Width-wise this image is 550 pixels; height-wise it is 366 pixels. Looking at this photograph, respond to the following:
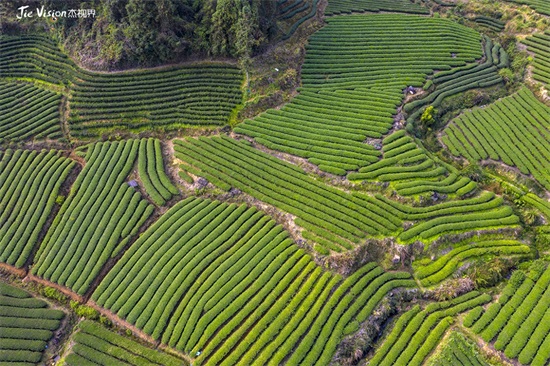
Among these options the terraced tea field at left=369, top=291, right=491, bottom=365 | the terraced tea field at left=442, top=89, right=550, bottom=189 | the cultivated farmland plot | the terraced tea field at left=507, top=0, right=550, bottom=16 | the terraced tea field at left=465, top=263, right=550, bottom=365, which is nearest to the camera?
the terraced tea field at left=465, top=263, right=550, bottom=365

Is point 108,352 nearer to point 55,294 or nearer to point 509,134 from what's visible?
point 55,294

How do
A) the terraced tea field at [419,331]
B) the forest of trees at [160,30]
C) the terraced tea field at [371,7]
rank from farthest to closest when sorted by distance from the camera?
the terraced tea field at [371,7] < the forest of trees at [160,30] < the terraced tea field at [419,331]

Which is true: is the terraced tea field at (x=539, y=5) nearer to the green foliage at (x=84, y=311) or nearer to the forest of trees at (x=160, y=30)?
A: the forest of trees at (x=160, y=30)

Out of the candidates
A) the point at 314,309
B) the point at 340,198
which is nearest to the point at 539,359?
→ the point at 314,309

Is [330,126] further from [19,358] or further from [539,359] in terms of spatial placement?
[19,358]

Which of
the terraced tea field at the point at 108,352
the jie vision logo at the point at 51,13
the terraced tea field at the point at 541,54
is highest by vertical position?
the jie vision logo at the point at 51,13

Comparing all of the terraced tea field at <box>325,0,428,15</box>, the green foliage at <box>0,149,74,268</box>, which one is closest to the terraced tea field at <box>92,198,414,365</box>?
the green foliage at <box>0,149,74,268</box>

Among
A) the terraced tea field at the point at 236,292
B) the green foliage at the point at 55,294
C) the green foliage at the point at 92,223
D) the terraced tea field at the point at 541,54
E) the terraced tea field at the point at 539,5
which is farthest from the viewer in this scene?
the terraced tea field at the point at 539,5

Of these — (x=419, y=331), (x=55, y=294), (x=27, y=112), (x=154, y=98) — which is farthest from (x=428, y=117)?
(x=27, y=112)

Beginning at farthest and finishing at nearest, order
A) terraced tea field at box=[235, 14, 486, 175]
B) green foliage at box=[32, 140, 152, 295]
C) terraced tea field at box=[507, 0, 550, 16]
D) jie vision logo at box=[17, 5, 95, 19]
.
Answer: terraced tea field at box=[507, 0, 550, 16]
jie vision logo at box=[17, 5, 95, 19]
terraced tea field at box=[235, 14, 486, 175]
green foliage at box=[32, 140, 152, 295]

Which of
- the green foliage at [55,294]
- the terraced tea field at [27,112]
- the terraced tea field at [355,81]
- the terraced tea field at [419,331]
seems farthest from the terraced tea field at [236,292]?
the terraced tea field at [27,112]

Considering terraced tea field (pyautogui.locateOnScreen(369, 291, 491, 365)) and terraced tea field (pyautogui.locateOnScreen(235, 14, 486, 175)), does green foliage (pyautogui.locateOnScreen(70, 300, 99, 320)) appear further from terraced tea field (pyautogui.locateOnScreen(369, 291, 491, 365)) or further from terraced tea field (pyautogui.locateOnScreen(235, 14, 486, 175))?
terraced tea field (pyautogui.locateOnScreen(235, 14, 486, 175))
